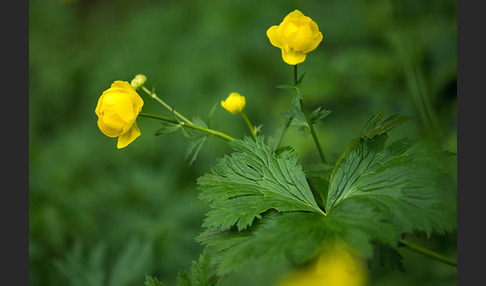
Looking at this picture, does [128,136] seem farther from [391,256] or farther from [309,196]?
[391,256]

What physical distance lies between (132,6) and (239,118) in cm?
213

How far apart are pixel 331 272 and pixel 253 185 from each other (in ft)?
0.69

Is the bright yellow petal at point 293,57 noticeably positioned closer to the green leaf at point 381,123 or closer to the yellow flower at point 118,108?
the green leaf at point 381,123

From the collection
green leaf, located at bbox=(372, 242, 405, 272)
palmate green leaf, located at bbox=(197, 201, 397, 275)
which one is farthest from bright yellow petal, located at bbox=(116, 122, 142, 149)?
green leaf, located at bbox=(372, 242, 405, 272)

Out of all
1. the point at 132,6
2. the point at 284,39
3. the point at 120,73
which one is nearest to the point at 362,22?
the point at 120,73

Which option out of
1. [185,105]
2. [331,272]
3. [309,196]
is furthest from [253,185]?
[185,105]

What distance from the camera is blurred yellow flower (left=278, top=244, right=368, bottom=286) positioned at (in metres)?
0.66

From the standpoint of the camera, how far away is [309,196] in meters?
0.81

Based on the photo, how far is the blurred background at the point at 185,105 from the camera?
1746 millimetres

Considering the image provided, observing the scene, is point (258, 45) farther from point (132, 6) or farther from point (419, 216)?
point (419, 216)

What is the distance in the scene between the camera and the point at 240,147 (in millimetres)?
870

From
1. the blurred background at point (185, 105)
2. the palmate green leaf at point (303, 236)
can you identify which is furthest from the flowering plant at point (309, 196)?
the blurred background at point (185, 105)

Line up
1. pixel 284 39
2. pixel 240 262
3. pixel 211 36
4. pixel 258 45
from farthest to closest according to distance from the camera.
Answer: pixel 211 36 → pixel 258 45 → pixel 284 39 → pixel 240 262

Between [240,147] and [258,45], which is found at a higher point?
[258,45]
